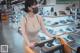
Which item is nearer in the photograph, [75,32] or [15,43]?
[15,43]

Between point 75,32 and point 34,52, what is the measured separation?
19.8 inches

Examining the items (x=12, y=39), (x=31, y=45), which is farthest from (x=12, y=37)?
(x=31, y=45)

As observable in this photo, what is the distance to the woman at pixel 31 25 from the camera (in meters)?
2.11

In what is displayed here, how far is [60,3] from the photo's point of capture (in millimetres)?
2236

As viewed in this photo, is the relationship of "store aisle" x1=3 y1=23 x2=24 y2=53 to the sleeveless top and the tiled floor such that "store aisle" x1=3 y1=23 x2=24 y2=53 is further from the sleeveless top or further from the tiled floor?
the sleeveless top

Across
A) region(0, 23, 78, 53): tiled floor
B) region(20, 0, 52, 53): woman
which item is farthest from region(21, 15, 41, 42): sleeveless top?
region(0, 23, 78, 53): tiled floor

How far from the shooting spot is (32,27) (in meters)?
2.12

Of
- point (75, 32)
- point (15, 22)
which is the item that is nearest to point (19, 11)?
point (15, 22)

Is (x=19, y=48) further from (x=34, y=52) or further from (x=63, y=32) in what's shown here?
(x=63, y=32)

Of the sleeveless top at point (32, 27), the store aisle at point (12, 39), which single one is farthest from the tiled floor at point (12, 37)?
the sleeveless top at point (32, 27)

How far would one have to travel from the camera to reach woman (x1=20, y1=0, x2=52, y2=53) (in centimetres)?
211

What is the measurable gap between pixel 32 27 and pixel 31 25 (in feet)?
0.07

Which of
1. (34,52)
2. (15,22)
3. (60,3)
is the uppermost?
(60,3)

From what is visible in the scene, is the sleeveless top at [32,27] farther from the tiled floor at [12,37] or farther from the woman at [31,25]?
the tiled floor at [12,37]
